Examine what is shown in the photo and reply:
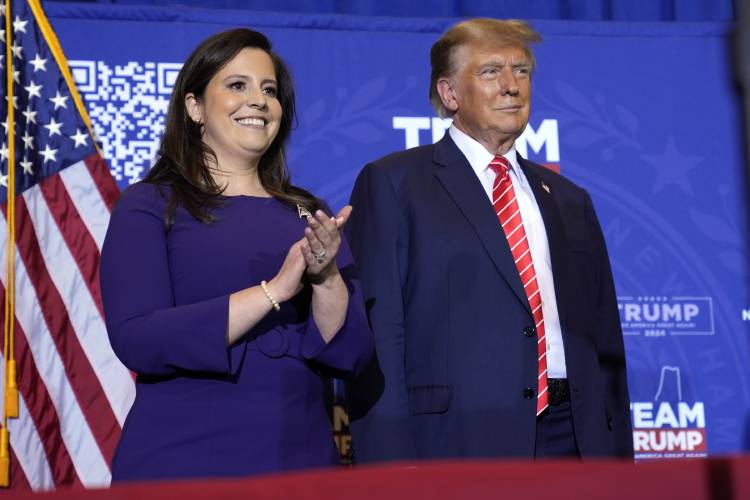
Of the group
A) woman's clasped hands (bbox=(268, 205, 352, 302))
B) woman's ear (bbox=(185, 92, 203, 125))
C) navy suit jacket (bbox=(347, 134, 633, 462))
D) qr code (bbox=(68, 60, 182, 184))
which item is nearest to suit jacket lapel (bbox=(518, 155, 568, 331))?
navy suit jacket (bbox=(347, 134, 633, 462))

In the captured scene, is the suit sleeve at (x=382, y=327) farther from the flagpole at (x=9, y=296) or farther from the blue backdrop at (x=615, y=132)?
the flagpole at (x=9, y=296)

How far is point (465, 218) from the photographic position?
7.20 ft

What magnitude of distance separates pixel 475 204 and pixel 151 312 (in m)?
0.77

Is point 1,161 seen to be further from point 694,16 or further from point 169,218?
point 694,16

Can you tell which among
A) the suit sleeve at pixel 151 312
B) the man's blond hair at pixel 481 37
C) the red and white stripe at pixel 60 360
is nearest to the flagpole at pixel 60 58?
the red and white stripe at pixel 60 360

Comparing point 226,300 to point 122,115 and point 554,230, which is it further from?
point 122,115

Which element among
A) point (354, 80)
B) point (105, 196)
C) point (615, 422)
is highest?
point (354, 80)

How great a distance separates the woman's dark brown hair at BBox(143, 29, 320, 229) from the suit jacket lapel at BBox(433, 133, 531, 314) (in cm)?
34

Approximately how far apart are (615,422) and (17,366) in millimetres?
1552

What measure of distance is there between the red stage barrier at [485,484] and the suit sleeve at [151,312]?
0.89 m

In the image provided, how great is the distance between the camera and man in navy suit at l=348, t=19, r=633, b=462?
2070 millimetres

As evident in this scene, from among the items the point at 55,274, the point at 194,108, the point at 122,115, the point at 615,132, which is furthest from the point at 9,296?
the point at 615,132

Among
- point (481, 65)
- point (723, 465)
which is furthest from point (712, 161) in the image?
point (723, 465)

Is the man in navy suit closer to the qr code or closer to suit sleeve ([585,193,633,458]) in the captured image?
suit sleeve ([585,193,633,458])
